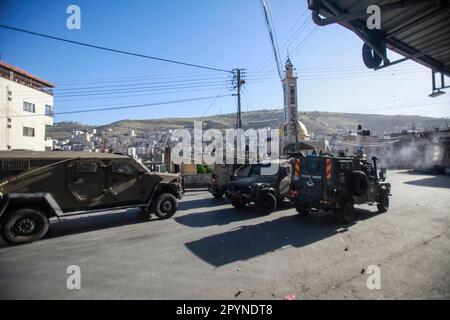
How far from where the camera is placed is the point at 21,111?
3111 cm

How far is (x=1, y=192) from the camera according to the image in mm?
6277

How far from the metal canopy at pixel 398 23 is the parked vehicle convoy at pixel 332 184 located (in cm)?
339

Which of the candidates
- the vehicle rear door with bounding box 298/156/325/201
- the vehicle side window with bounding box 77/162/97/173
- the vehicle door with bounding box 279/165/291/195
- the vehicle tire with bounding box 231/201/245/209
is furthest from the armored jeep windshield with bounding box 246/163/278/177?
the vehicle side window with bounding box 77/162/97/173

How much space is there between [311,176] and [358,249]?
3073mm

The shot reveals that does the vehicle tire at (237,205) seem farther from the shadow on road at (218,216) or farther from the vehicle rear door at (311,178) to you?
the vehicle rear door at (311,178)

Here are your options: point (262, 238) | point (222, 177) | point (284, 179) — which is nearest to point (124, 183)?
point (262, 238)

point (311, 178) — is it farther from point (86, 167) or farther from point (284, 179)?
point (86, 167)

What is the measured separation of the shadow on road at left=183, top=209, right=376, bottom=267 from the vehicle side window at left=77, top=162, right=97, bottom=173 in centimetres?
376

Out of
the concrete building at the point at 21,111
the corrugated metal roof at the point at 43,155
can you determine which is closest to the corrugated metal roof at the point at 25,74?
the concrete building at the point at 21,111

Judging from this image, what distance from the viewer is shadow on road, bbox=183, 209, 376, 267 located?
5.36 m

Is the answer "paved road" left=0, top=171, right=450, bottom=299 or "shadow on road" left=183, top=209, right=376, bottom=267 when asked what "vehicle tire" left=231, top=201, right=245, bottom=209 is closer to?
"paved road" left=0, top=171, right=450, bottom=299

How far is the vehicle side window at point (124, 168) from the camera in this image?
7914 millimetres
